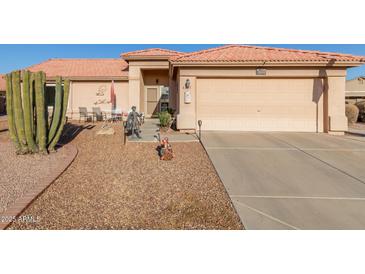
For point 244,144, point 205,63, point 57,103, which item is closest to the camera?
point 57,103

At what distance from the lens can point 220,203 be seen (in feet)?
13.0

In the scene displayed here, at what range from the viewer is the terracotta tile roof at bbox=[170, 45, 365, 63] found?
10.5 m

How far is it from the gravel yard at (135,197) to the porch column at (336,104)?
7.38 metres

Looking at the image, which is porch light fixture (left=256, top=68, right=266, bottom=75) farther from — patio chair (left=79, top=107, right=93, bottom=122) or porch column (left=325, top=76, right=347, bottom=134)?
patio chair (left=79, top=107, right=93, bottom=122)

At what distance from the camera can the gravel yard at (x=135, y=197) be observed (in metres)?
3.39

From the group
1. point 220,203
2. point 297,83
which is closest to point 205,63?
point 297,83

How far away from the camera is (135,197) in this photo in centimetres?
422

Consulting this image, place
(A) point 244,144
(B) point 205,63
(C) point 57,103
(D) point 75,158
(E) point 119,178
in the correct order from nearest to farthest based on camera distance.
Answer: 1. (E) point 119,178
2. (D) point 75,158
3. (C) point 57,103
4. (A) point 244,144
5. (B) point 205,63

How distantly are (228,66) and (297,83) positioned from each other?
10.9ft

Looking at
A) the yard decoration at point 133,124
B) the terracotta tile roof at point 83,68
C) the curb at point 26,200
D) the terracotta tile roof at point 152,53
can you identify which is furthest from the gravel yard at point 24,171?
the terracotta tile roof at point 83,68

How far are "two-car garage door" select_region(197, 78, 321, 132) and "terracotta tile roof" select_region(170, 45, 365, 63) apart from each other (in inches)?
37.1

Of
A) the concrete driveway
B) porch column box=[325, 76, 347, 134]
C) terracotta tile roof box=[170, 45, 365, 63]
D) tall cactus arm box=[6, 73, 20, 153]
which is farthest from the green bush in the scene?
porch column box=[325, 76, 347, 134]
